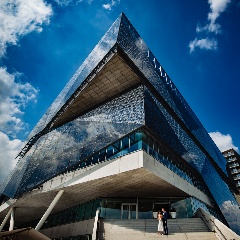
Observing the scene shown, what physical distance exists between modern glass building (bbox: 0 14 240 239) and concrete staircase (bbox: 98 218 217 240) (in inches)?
78.3

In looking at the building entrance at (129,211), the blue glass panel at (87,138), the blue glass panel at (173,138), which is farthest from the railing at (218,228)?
the blue glass panel at (87,138)

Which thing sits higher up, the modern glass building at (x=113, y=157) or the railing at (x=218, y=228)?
the modern glass building at (x=113, y=157)

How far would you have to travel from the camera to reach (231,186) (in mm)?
55094

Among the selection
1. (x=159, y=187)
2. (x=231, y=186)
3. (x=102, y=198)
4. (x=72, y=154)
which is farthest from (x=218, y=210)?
(x=231, y=186)

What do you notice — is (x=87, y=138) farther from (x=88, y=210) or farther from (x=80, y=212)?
(x=80, y=212)

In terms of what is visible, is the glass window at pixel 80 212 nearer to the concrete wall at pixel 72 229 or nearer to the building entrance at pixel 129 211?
the concrete wall at pixel 72 229

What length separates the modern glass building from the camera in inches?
627

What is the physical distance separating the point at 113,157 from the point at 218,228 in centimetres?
799

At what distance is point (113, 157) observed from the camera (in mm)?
16047

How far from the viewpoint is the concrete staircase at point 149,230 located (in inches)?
471

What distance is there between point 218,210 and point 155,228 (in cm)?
1933

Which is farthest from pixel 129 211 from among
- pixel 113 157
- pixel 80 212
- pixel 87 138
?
pixel 87 138

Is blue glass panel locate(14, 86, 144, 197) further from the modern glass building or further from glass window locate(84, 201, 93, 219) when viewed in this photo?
glass window locate(84, 201, 93, 219)

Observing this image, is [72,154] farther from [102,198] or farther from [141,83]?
[141,83]
